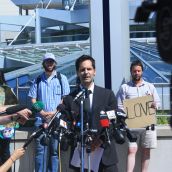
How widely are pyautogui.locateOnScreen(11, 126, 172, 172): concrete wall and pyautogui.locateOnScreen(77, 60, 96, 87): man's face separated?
8.01ft

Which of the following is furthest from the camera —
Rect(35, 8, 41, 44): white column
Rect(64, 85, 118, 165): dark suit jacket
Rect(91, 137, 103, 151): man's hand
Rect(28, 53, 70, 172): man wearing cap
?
Rect(35, 8, 41, 44): white column

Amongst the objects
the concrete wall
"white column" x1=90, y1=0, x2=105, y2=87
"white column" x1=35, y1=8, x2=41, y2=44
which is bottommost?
the concrete wall

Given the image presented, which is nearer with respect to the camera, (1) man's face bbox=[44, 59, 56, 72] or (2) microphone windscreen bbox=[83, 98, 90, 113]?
(2) microphone windscreen bbox=[83, 98, 90, 113]

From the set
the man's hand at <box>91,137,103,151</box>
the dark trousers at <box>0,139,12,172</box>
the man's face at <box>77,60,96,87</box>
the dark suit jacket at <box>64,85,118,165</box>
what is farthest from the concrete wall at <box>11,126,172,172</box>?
the man's hand at <box>91,137,103,151</box>

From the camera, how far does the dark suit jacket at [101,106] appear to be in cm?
602

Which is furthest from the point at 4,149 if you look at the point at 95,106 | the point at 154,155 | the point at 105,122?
the point at 105,122

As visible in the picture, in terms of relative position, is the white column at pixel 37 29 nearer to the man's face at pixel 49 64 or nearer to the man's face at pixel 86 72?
the man's face at pixel 49 64

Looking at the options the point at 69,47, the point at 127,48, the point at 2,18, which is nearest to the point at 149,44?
the point at 69,47

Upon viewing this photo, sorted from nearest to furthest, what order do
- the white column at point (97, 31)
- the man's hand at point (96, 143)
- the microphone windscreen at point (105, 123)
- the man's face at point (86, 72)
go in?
the microphone windscreen at point (105, 123) → the man's hand at point (96, 143) → the man's face at point (86, 72) → the white column at point (97, 31)

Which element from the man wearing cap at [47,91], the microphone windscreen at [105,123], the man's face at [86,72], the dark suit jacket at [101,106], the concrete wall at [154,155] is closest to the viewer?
the microphone windscreen at [105,123]

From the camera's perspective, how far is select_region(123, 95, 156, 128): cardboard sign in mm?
7613

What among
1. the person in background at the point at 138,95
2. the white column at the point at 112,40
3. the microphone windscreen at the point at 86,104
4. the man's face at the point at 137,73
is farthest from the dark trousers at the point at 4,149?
the microphone windscreen at the point at 86,104

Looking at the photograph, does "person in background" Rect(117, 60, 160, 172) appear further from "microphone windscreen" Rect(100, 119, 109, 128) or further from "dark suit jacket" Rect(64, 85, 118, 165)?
"microphone windscreen" Rect(100, 119, 109, 128)

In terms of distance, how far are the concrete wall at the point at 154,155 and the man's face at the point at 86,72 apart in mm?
2442
